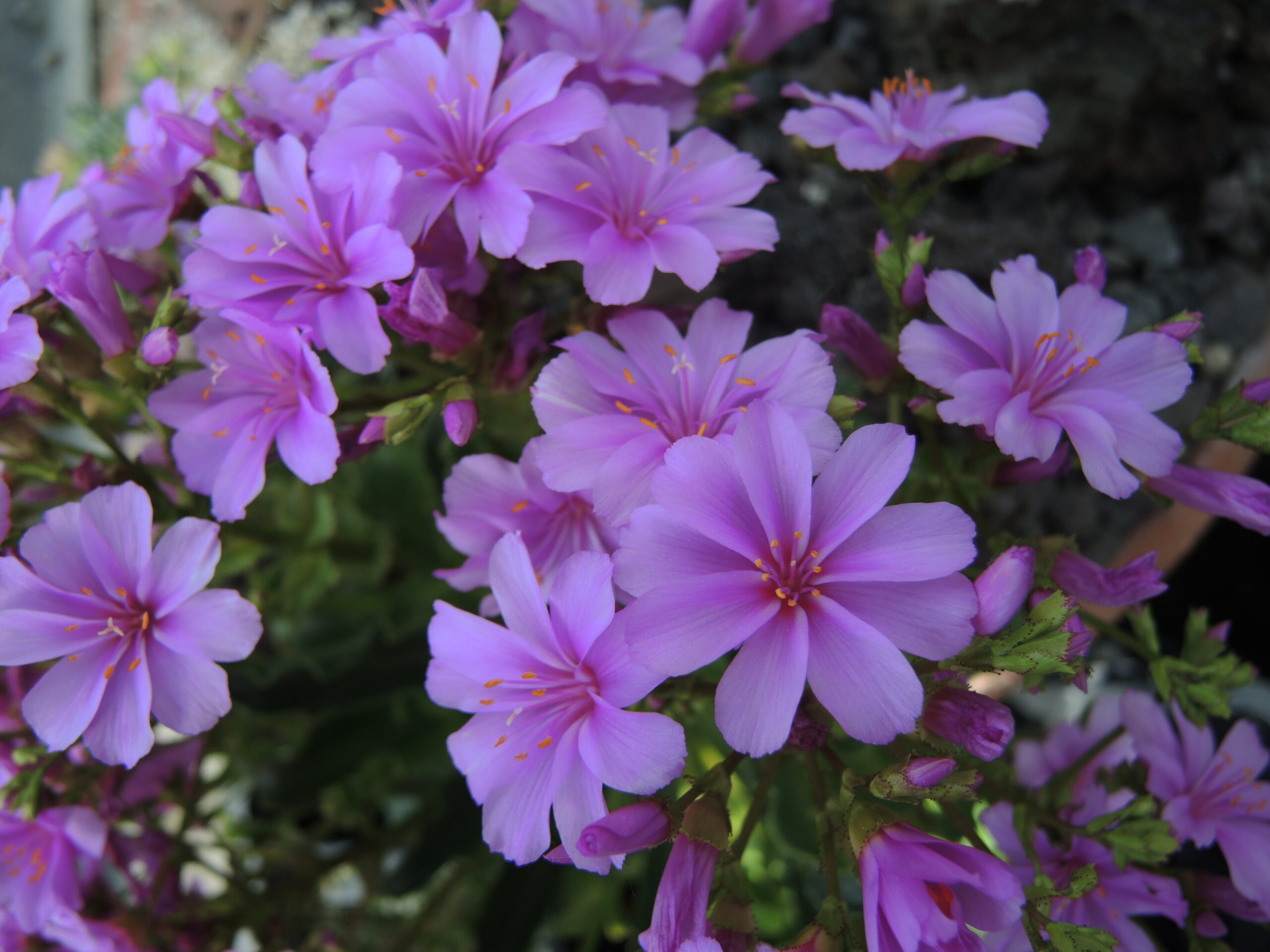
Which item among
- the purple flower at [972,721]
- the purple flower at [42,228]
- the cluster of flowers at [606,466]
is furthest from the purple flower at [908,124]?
the purple flower at [42,228]

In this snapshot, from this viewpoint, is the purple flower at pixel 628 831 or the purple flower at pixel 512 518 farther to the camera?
the purple flower at pixel 512 518

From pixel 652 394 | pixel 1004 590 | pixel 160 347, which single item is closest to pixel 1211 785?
pixel 1004 590

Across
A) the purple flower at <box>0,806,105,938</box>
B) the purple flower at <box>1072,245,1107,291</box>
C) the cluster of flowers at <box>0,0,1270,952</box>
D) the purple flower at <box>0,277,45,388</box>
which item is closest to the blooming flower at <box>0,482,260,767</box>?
the cluster of flowers at <box>0,0,1270,952</box>

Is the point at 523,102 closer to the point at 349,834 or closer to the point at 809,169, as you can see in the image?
the point at 809,169

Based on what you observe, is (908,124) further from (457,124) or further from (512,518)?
(512,518)

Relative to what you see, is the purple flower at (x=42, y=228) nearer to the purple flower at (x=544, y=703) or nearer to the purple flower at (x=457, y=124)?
the purple flower at (x=457, y=124)

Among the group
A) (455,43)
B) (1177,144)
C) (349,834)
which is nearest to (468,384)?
(455,43)

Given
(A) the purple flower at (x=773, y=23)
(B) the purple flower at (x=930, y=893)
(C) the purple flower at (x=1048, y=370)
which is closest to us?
(B) the purple flower at (x=930, y=893)
